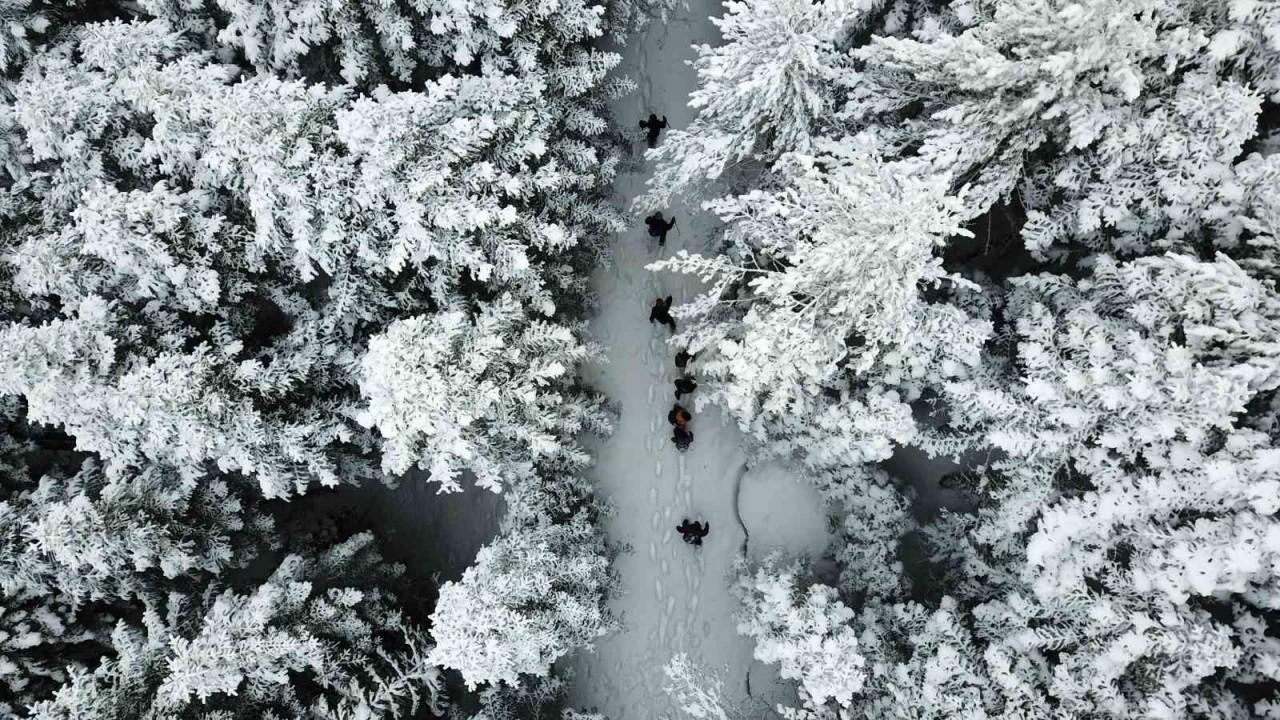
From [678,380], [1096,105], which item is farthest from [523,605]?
[1096,105]

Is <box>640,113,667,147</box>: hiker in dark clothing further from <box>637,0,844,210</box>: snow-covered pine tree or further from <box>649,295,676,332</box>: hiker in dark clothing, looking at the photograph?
<box>649,295,676,332</box>: hiker in dark clothing

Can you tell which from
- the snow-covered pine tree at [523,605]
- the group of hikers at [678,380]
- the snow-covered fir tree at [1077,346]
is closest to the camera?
the snow-covered fir tree at [1077,346]

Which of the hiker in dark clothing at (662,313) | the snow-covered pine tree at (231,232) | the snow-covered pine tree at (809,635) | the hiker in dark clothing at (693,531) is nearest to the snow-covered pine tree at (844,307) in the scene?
the snow-covered pine tree at (809,635)

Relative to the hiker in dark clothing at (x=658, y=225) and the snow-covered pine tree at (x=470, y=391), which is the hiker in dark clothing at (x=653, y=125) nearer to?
the hiker in dark clothing at (x=658, y=225)

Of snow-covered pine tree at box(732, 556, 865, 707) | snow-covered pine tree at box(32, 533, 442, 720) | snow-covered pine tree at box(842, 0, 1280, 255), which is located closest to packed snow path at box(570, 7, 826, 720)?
snow-covered pine tree at box(732, 556, 865, 707)

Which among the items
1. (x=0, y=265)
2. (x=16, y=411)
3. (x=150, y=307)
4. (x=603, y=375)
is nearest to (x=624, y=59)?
(x=603, y=375)

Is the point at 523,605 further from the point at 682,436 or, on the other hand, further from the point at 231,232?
the point at 231,232
